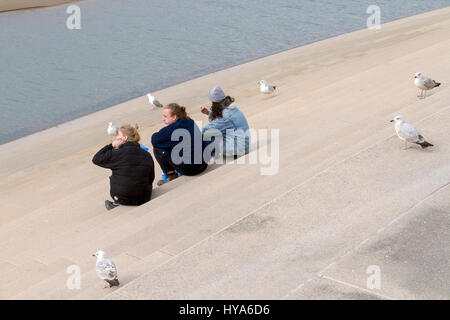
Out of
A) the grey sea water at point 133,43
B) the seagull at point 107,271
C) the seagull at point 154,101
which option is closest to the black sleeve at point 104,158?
the seagull at point 107,271

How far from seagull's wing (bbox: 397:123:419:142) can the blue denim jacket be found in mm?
2156

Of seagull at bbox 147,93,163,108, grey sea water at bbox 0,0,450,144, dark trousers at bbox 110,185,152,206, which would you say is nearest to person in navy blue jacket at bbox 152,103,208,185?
dark trousers at bbox 110,185,152,206

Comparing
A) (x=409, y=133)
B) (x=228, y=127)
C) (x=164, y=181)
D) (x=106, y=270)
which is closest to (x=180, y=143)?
(x=164, y=181)

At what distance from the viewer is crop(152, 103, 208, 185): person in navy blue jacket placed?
869 centimetres

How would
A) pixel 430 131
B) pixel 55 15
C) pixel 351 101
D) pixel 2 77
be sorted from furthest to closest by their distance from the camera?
1. pixel 55 15
2. pixel 2 77
3. pixel 351 101
4. pixel 430 131

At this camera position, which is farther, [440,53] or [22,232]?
[440,53]

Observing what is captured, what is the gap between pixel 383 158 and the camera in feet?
25.3

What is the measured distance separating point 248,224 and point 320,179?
1.21 m

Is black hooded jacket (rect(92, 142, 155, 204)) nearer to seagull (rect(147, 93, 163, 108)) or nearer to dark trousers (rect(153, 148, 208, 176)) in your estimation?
dark trousers (rect(153, 148, 208, 176))

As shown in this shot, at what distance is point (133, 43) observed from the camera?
2383cm

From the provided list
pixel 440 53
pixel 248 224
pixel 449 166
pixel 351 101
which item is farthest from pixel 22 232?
pixel 440 53

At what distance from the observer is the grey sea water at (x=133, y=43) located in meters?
18.5

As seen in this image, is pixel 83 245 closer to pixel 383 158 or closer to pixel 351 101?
pixel 383 158

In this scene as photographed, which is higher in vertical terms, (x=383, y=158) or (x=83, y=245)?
(x=383, y=158)
